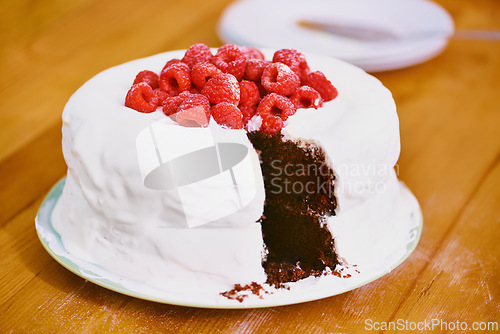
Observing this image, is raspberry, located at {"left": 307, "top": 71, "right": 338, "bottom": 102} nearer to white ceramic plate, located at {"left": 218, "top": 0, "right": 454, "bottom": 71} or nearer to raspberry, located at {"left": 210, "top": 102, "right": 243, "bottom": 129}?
raspberry, located at {"left": 210, "top": 102, "right": 243, "bottom": 129}

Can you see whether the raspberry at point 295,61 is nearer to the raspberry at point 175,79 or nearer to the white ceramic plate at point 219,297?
the raspberry at point 175,79

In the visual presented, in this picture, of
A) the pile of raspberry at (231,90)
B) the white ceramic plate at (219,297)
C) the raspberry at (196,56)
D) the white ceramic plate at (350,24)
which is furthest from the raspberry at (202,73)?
the white ceramic plate at (350,24)

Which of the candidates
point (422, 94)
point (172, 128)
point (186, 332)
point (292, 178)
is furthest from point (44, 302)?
point (422, 94)

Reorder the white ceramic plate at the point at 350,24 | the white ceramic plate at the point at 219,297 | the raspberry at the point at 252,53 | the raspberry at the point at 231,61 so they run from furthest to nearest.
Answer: the white ceramic plate at the point at 350,24 → the raspberry at the point at 252,53 → the raspberry at the point at 231,61 → the white ceramic plate at the point at 219,297

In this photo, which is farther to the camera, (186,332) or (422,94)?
(422,94)

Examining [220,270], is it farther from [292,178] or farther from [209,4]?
[209,4]
